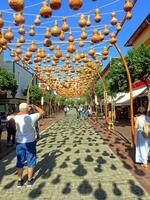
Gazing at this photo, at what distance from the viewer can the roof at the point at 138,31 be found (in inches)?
1226

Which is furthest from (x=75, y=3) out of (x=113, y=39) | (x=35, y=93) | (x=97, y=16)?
(x=35, y=93)

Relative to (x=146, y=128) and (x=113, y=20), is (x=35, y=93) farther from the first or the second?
(x=146, y=128)

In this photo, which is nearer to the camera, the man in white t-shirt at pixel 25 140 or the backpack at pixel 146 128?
the man in white t-shirt at pixel 25 140

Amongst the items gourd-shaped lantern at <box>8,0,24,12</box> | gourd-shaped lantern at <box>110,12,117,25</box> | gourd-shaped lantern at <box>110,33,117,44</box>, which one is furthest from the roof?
gourd-shaped lantern at <box>8,0,24,12</box>

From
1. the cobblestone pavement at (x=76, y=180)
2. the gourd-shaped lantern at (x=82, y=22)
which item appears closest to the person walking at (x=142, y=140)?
the cobblestone pavement at (x=76, y=180)

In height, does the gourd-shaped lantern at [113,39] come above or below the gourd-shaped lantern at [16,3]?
above

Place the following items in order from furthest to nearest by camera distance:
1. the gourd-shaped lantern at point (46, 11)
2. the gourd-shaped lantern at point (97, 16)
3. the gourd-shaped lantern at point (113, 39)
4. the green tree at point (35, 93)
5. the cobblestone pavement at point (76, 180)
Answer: the green tree at point (35, 93), the gourd-shaped lantern at point (113, 39), the gourd-shaped lantern at point (97, 16), the gourd-shaped lantern at point (46, 11), the cobblestone pavement at point (76, 180)

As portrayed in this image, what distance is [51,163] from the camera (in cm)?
1171

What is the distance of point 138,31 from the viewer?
117 feet

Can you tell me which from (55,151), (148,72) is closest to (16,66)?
(148,72)

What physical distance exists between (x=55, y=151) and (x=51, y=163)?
3.02m

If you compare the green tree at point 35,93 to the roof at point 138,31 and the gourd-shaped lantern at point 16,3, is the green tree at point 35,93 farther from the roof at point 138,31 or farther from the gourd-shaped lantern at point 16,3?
the gourd-shaped lantern at point 16,3

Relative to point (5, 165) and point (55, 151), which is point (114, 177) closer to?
point (5, 165)

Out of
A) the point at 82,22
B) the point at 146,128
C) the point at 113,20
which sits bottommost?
the point at 146,128
